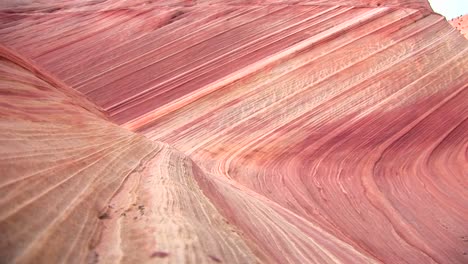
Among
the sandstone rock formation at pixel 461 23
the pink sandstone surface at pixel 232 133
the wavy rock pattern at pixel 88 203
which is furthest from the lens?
the sandstone rock formation at pixel 461 23

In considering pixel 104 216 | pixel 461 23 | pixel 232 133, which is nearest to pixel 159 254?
pixel 104 216

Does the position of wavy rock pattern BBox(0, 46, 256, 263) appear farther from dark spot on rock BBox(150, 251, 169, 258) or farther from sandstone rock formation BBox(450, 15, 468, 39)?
sandstone rock formation BBox(450, 15, 468, 39)

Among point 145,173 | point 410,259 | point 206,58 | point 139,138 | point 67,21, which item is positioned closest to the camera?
point 145,173

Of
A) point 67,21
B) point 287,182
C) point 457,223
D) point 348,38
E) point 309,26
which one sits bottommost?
point 457,223

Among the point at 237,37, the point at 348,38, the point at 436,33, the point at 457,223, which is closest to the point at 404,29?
the point at 436,33

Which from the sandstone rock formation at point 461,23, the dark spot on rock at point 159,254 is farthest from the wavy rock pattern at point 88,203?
the sandstone rock formation at point 461,23

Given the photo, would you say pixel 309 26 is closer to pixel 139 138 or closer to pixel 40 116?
pixel 139 138

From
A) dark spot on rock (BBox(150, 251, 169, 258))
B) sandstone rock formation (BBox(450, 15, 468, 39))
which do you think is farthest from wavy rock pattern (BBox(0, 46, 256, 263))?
sandstone rock formation (BBox(450, 15, 468, 39))

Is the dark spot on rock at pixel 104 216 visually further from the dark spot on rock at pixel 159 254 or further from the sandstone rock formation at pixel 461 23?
the sandstone rock formation at pixel 461 23
